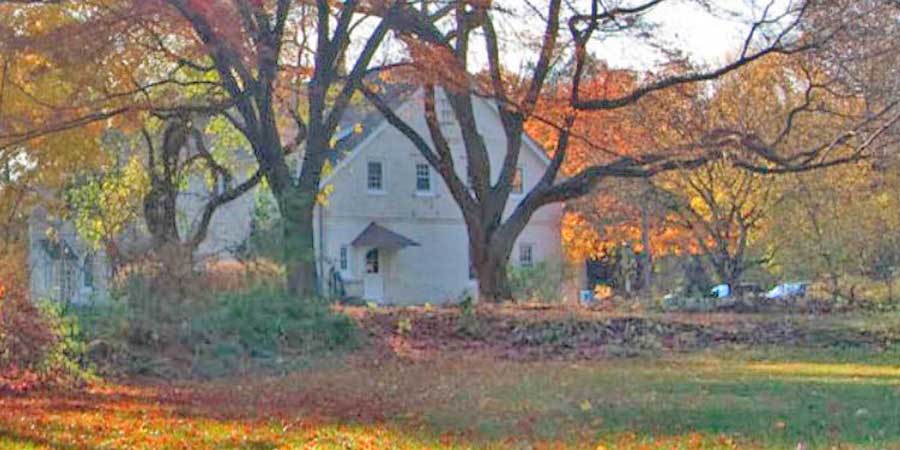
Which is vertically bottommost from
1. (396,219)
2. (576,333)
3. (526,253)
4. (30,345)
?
(576,333)

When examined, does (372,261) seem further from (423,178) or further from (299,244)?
(299,244)

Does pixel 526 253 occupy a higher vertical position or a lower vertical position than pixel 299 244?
higher

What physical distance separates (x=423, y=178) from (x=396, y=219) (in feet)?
6.64

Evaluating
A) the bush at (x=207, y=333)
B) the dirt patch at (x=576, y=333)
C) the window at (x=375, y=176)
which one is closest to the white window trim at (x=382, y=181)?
the window at (x=375, y=176)

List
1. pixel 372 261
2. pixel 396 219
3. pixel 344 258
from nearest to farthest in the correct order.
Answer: pixel 344 258 < pixel 372 261 < pixel 396 219

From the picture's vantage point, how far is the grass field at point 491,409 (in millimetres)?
10023

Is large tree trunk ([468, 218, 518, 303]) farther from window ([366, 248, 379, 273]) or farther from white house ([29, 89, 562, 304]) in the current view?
window ([366, 248, 379, 273])

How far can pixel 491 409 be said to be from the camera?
40.5ft

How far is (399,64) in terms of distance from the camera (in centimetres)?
2702

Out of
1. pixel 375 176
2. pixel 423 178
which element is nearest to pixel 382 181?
pixel 375 176

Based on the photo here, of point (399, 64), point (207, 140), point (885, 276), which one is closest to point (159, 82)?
point (399, 64)

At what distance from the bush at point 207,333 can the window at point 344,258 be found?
22950 mm

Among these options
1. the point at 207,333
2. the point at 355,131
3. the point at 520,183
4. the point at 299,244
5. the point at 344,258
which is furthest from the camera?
the point at 520,183

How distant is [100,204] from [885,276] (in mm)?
20649
